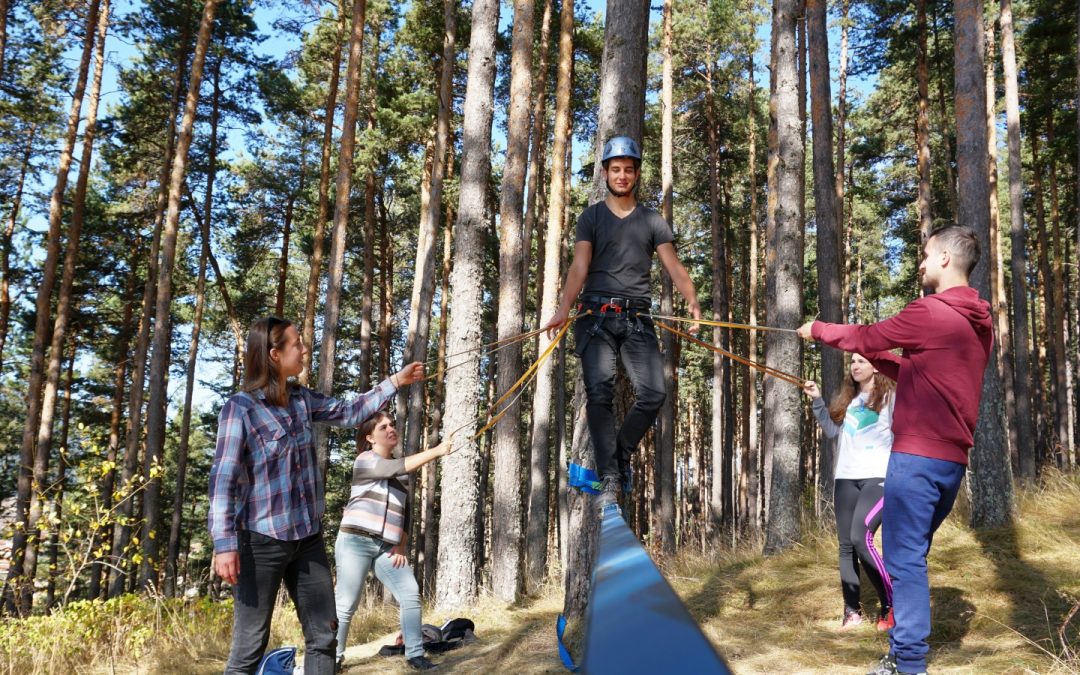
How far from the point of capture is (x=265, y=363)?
3.88 metres

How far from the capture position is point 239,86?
21781mm

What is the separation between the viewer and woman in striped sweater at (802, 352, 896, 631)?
5176 mm

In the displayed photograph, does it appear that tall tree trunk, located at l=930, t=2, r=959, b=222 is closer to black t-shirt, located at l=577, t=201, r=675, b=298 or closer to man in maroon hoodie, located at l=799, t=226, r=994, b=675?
black t-shirt, located at l=577, t=201, r=675, b=298

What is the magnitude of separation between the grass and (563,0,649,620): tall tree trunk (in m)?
0.69

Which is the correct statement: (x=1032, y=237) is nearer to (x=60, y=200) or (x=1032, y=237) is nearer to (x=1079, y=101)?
(x=1079, y=101)

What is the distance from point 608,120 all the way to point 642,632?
4.98m

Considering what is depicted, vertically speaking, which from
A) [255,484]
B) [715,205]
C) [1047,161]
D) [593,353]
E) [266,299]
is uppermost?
[1047,161]

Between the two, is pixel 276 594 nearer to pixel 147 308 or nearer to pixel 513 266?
pixel 513 266

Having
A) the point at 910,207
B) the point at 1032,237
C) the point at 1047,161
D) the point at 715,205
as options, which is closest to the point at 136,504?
the point at 715,205

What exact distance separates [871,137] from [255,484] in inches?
1003

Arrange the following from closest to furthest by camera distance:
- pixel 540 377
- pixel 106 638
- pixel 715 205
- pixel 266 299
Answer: pixel 106 638 → pixel 540 377 → pixel 715 205 → pixel 266 299

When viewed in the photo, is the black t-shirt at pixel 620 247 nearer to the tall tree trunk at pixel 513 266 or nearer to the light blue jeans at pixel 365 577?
the light blue jeans at pixel 365 577

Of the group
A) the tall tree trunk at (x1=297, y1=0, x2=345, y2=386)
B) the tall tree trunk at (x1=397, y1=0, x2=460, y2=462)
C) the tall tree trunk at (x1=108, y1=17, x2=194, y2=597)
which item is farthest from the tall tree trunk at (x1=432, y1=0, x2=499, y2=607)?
the tall tree trunk at (x1=108, y1=17, x2=194, y2=597)

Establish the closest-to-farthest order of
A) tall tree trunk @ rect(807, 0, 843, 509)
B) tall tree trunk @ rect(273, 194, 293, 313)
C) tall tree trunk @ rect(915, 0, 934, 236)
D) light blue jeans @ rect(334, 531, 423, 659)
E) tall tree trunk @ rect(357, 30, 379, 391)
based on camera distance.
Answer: light blue jeans @ rect(334, 531, 423, 659) < tall tree trunk @ rect(807, 0, 843, 509) < tall tree trunk @ rect(915, 0, 934, 236) < tall tree trunk @ rect(357, 30, 379, 391) < tall tree trunk @ rect(273, 194, 293, 313)
